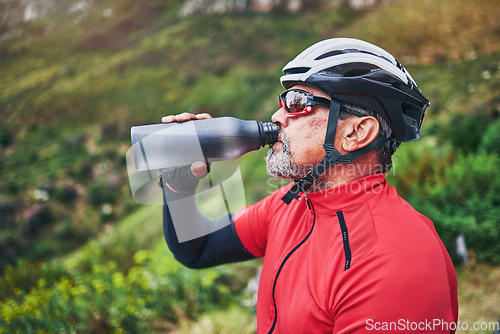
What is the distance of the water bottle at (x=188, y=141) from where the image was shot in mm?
1451

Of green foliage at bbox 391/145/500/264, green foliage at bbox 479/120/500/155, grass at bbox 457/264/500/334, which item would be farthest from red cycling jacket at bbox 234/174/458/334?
green foliage at bbox 479/120/500/155

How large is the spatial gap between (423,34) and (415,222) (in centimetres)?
1701

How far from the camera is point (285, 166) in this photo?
1.53 meters

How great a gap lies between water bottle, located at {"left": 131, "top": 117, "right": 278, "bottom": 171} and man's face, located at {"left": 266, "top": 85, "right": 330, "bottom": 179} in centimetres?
18

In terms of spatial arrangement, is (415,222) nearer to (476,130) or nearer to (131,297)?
(131,297)

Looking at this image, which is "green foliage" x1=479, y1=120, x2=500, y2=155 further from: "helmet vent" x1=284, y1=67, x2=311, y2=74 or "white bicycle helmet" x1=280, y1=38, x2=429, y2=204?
"helmet vent" x1=284, y1=67, x2=311, y2=74

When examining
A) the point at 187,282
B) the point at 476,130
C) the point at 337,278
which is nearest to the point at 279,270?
the point at 337,278

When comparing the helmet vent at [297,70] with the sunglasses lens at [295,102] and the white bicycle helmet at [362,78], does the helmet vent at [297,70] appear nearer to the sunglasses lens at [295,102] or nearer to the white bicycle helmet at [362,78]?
the white bicycle helmet at [362,78]

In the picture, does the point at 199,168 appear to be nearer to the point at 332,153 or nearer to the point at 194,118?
the point at 194,118

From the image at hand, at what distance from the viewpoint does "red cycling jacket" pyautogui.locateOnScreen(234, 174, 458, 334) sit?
1.06 m

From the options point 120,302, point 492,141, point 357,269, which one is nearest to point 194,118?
point 357,269

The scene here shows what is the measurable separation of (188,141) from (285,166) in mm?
471

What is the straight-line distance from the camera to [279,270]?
1441 mm

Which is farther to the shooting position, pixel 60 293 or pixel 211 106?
pixel 211 106
